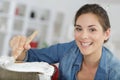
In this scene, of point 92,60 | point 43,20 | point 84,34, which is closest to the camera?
point 84,34

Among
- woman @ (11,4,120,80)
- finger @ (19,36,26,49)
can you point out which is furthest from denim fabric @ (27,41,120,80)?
finger @ (19,36,26,49)

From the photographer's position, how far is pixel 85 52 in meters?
0.95

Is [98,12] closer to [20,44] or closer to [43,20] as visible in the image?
[20,44]

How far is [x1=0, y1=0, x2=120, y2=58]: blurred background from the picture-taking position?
354 centimetres

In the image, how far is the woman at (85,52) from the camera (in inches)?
36.4

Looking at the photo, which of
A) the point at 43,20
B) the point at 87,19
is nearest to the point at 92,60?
the point at 87,19

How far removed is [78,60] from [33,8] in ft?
9.80

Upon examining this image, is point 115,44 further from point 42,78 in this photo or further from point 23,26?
point 42,78

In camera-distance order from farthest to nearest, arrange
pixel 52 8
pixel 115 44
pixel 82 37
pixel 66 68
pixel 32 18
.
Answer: pixel 52 8
pixel 32 18
pixel 115 44
pixel 66 68
pixel 82 37

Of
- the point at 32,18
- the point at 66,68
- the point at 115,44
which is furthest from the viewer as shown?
the point at 32,18

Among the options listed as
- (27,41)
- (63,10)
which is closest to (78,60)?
(27,41)

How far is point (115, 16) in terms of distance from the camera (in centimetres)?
376

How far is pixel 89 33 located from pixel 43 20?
3.12 metres

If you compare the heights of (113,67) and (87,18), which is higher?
(87,18)
